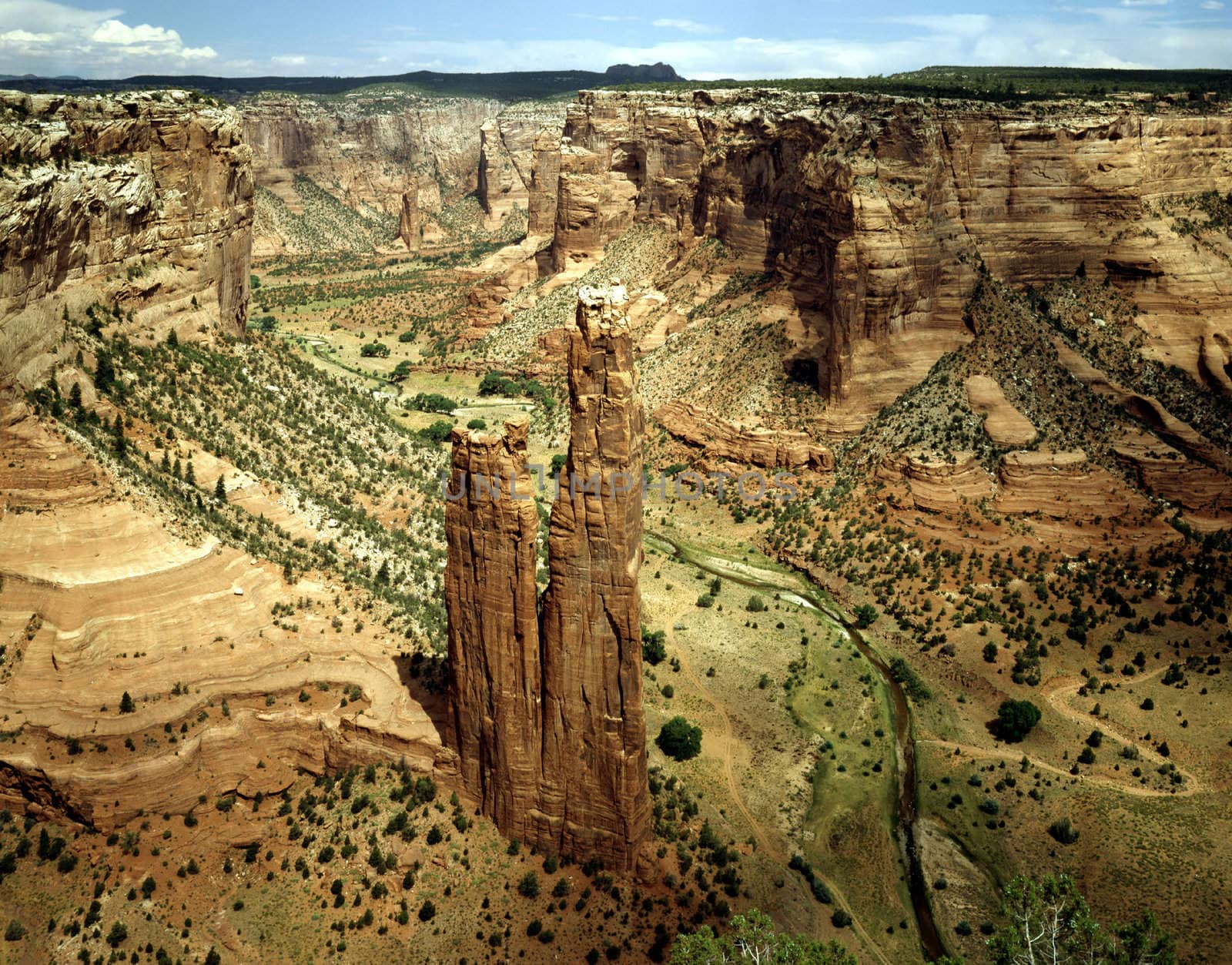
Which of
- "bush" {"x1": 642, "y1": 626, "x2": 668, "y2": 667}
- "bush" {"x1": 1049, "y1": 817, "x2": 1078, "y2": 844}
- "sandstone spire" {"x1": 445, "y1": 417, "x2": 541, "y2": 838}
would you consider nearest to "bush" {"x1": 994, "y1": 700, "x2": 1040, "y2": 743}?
"bush" {"x1": 1049, "y1": 817, "x2": 1078, "y2": 844}

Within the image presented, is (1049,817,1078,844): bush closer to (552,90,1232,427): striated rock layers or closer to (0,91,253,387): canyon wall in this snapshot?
(552,90,1232,427): striated rock layers

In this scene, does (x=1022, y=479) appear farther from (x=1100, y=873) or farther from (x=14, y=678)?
(x=14, y=678)

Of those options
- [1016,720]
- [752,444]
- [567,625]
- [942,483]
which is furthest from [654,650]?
[752,444]

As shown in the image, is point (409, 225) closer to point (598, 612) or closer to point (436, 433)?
point (436, 433)

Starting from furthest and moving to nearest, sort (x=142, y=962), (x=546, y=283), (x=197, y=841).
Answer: (x=546, y=283) → (x=197, y=841) → (x=142, y=962)

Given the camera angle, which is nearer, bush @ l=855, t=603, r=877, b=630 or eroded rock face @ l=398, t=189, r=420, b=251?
bush @ l=855, t=603, r=877, b=630

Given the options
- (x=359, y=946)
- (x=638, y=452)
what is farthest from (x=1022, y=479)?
(x=359, y=946)

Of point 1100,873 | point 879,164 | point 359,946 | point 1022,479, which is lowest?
point 1100,873
